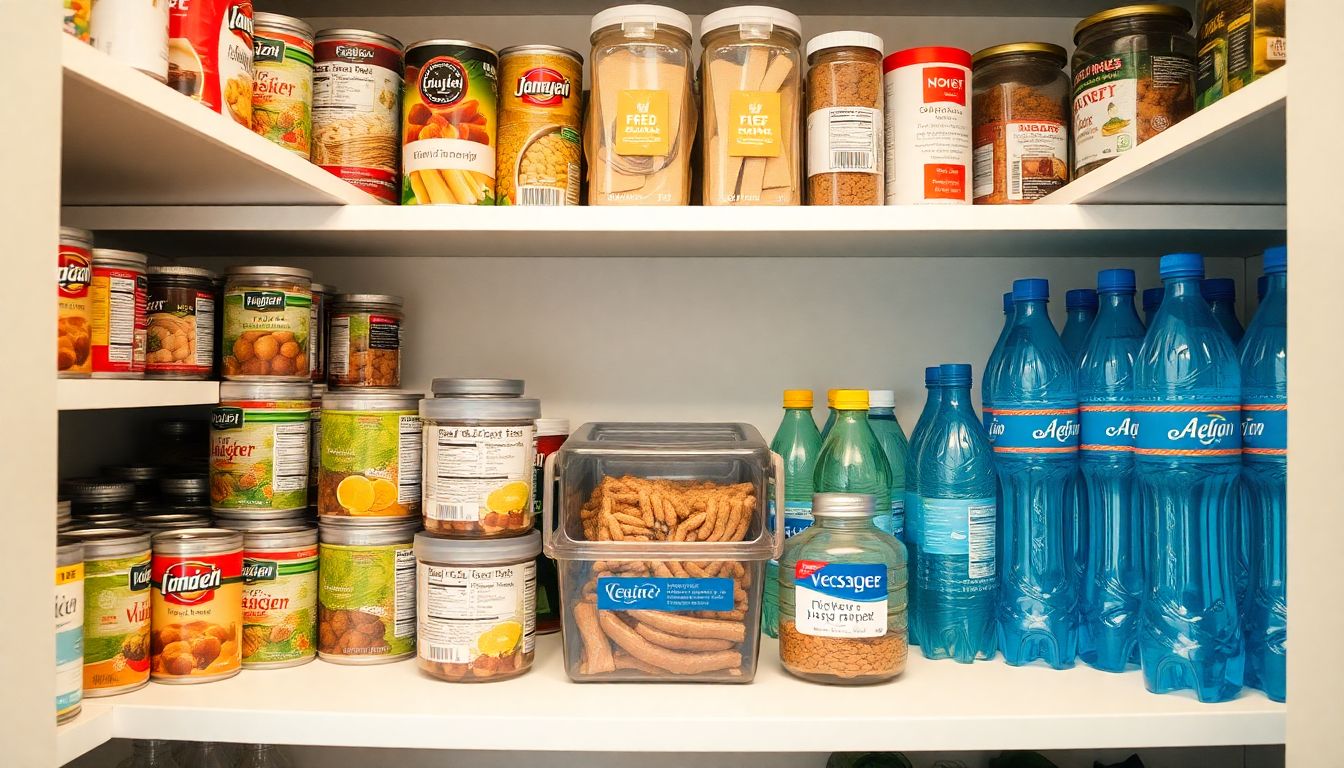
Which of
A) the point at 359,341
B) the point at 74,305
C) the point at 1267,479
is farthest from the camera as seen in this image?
the point at 359,341

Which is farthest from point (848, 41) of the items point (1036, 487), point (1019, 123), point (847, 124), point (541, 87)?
point (1036, 487)

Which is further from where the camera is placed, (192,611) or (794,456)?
(794,456)

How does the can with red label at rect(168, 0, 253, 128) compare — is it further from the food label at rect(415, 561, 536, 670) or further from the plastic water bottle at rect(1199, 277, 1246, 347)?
the plastic water bottle at rect(1199, 277, 1246, 347)

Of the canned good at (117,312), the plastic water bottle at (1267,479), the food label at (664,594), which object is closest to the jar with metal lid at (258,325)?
the canned good at (117,312)

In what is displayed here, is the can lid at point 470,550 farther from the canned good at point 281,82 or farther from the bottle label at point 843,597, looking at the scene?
the canned good at point 281,82

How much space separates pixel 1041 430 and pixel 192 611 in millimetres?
981

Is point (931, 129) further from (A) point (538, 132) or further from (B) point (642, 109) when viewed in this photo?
(A) point (538, 132)

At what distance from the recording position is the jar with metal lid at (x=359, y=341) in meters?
1.19

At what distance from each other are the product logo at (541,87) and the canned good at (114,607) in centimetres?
65

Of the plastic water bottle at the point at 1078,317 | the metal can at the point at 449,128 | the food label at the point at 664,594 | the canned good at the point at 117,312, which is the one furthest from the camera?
the plastic water bottle at the point at 1078,317

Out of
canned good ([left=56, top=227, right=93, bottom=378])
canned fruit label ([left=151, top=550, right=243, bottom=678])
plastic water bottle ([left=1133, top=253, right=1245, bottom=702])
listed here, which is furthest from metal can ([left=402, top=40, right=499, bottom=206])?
plastic water bottle ([left=1133, top=253, right=1245, bottom=702])

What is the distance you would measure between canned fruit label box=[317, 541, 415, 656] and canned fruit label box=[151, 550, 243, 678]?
11 centimetres

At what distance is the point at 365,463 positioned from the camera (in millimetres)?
1091
